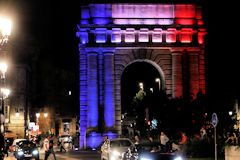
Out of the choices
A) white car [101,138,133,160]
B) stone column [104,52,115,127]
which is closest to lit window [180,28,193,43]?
stone column [104,52,115,127]

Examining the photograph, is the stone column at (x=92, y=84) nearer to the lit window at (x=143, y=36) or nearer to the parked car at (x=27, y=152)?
the lit window at (x=143, y=36)

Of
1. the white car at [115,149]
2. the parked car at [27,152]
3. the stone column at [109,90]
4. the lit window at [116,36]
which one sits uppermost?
the lit window at [116,36]

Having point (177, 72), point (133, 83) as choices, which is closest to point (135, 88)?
point (133, 83)

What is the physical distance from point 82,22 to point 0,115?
114 ft

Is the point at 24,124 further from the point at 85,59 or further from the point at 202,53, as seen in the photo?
the point at 202,53

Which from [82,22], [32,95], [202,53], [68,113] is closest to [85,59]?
[82,22]

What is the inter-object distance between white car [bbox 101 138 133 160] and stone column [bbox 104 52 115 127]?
62.5ft

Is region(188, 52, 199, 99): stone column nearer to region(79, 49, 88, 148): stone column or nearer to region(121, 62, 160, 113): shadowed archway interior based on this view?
region(79, 49, 88, 148): stone column

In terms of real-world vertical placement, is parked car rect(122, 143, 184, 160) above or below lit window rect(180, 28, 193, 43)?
below

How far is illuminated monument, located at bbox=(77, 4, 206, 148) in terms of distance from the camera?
4803 centimetres

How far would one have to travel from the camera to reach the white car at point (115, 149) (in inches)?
1045

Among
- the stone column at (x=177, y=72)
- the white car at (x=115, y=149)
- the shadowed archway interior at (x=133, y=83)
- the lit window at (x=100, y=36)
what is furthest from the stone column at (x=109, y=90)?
the shadowed archway interior at (x=133, y=83)

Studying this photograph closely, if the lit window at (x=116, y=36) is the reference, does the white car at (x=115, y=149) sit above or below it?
below

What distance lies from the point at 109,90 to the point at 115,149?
21430 millimetres
